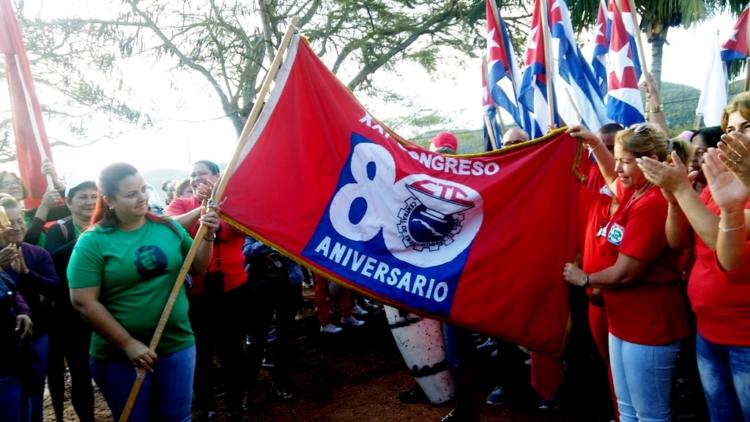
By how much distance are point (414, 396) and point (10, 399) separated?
2.96 metres

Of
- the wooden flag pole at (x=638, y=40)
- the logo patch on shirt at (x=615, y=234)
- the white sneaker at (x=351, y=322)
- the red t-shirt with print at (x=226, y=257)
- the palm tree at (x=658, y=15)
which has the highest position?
the palm tree at (x=658, y=15)

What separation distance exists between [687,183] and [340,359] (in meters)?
4.30

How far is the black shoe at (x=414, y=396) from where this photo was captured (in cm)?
453

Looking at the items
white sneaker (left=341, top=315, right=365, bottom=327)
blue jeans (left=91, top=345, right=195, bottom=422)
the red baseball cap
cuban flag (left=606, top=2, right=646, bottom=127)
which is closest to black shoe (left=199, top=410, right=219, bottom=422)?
blue jeans (left=91, top=345, right=195, bottom=422)

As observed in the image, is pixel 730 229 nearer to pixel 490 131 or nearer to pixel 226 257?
pixel 226 257

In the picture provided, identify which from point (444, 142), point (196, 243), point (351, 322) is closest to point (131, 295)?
point (196, 243)

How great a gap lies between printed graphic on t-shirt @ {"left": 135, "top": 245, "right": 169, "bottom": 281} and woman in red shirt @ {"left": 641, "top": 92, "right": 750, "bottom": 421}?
95.5 inches

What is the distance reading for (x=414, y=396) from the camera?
4.56m

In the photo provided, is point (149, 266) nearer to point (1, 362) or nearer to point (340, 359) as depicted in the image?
point (1, 362)

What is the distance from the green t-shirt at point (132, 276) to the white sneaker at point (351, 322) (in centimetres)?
394

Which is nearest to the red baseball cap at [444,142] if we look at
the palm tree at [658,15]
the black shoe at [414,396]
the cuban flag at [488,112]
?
the cuban flag at [488,112]

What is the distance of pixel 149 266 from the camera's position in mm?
2793

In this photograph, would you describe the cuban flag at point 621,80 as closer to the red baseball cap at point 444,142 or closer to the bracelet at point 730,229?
the red baseball cap at point 444,142

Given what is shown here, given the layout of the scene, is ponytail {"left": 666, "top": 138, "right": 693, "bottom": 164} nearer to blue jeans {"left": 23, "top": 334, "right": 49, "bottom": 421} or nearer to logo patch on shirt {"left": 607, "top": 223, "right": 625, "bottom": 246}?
logo patch on shirt {"left": 607, "top": 223, "right": 625, "bottom": 246}
